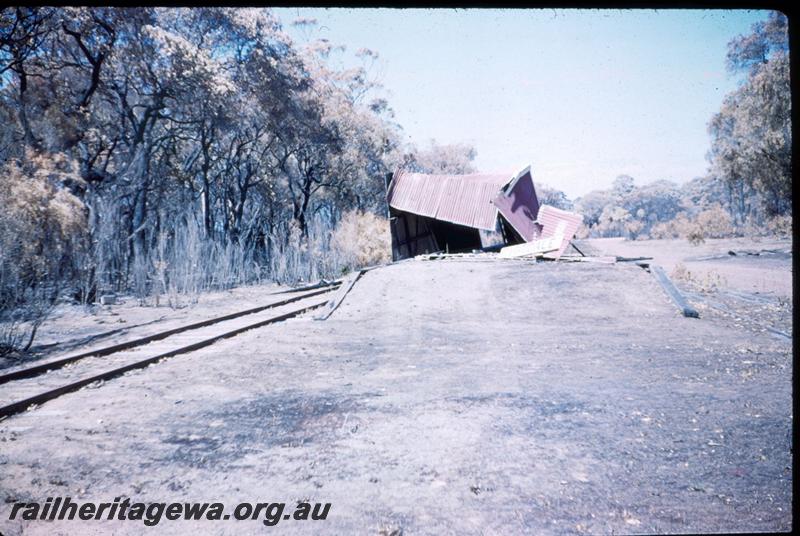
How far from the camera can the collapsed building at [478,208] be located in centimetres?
1761

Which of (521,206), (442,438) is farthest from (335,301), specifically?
(521,206)

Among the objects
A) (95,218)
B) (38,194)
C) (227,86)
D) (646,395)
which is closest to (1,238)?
(38,194)

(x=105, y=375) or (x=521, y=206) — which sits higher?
(x=521, y=206)

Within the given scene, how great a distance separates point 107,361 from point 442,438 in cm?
463

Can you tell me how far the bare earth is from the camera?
2.27 metres

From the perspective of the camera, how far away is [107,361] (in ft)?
18.1

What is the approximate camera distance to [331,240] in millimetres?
18531

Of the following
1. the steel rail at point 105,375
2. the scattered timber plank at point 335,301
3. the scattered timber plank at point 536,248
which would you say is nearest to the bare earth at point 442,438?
the steel rail at point 105,375

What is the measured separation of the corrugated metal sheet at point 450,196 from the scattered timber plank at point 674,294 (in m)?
7.39

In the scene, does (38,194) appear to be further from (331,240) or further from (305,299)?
(331,240)

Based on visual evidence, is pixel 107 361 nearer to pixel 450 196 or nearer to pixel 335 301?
pixel 335 301

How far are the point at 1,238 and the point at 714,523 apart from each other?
799cm

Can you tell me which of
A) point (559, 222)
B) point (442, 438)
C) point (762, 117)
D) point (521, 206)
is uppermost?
point (762, 117)

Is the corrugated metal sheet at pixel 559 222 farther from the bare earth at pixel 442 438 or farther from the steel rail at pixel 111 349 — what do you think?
the steel rail at pixel 111 349
